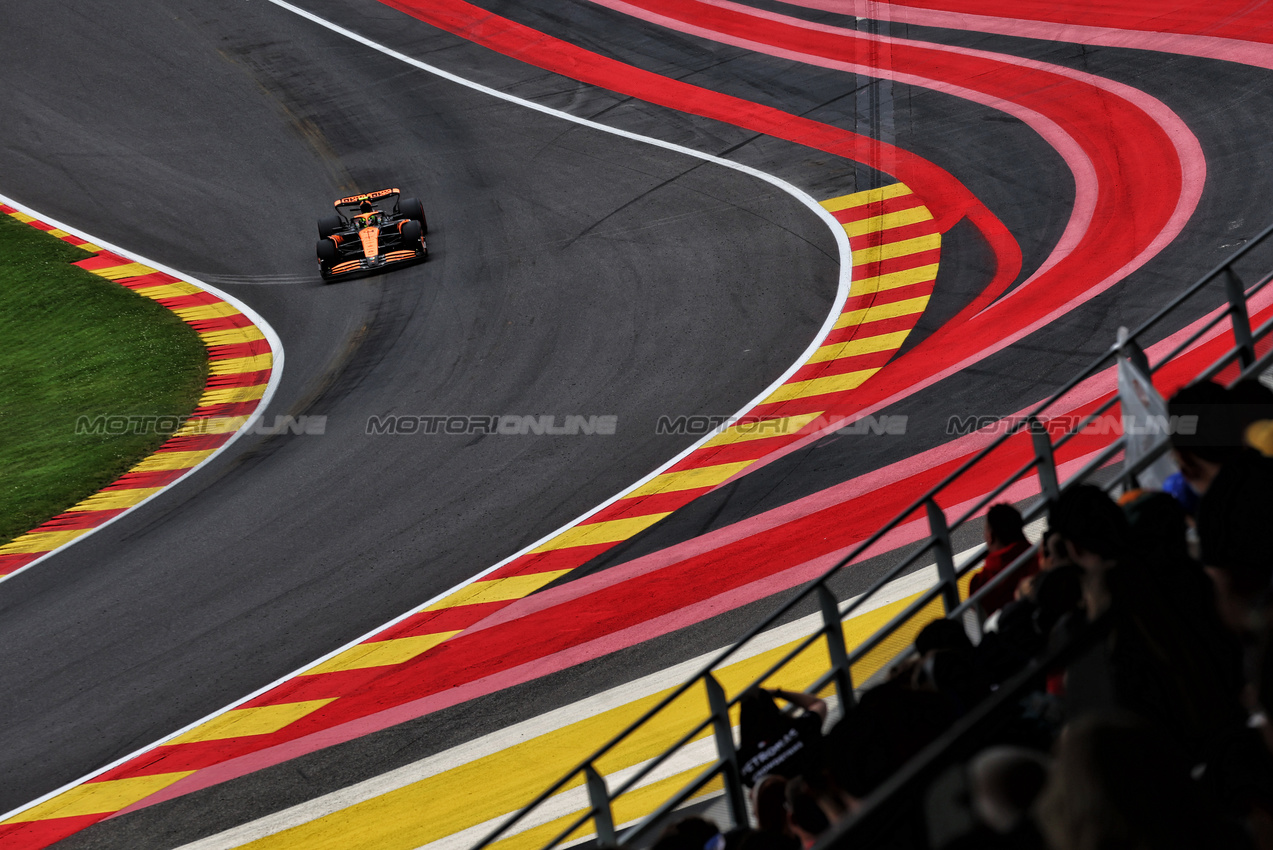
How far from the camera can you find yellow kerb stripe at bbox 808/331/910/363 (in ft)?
44.3

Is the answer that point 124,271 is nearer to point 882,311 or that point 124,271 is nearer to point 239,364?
point 239,364

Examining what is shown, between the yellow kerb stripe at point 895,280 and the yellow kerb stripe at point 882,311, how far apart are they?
409 millimetres

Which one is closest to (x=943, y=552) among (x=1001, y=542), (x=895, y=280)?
(x=1001, y=542)

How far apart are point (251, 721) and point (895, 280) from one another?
9193mm

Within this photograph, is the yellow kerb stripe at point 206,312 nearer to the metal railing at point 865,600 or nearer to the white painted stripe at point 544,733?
the white painted stripe at point 544,733

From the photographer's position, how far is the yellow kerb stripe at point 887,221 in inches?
642

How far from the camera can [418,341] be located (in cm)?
1529

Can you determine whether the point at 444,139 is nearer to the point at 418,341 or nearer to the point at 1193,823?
the point at 418,341

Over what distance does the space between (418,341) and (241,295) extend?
3539 mm

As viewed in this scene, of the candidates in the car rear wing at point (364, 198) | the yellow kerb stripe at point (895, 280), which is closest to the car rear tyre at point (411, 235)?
the car rear wing at point (364, 198)

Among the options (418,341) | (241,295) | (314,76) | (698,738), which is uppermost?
(314,76)

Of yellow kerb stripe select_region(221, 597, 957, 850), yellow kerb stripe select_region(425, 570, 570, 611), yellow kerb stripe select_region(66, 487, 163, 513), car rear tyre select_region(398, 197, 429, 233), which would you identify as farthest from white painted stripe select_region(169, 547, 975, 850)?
car rear tyre select_region(398, 197, 429, 233)

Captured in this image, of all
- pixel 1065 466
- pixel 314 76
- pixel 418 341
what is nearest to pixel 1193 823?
pixel 1065 466

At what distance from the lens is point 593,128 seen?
20.5 meters
